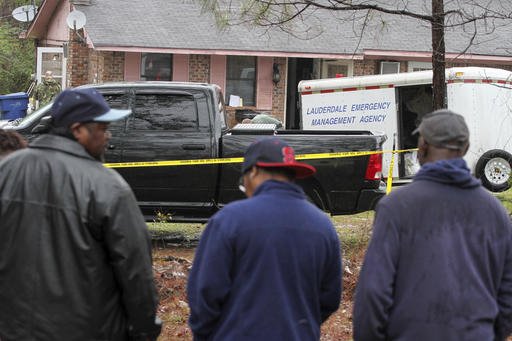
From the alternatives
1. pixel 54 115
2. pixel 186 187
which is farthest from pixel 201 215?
pixel 54 115

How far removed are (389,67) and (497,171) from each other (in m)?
10.0

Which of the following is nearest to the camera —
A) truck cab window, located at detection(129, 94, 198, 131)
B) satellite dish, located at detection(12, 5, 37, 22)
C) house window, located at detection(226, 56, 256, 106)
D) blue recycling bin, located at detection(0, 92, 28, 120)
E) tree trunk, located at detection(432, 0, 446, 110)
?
tree trunk, located at detection(432, 0, 446, 110)

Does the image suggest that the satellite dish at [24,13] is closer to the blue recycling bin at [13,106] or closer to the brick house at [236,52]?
the brick house at [236,52]

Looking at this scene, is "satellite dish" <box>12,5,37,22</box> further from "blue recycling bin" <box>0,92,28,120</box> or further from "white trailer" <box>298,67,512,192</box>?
"white trailer" <box>298,67,512,192</box>

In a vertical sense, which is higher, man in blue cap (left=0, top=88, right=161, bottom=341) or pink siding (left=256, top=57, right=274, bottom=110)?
pink siding (left=256, top=57, right=274, bottom=110)

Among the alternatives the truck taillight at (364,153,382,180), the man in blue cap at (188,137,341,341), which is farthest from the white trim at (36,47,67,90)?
the man in blue cap at (188,137,341,341)

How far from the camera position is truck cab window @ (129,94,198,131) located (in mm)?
10656

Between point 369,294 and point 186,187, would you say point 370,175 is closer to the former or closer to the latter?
point 186,187

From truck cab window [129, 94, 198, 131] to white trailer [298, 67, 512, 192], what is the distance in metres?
6.16

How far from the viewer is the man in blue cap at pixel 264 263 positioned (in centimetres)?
362

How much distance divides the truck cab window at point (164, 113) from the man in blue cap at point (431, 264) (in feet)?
23.6

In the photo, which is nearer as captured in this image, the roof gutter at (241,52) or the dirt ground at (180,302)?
the dirt ground at (180,302)

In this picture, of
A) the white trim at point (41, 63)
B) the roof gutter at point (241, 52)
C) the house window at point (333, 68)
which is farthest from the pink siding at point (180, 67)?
the house window at point (333, 68)

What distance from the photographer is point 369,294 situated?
3.56m
